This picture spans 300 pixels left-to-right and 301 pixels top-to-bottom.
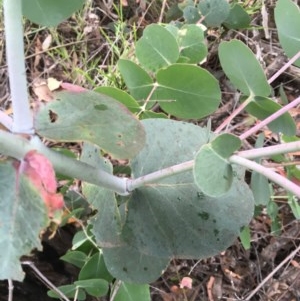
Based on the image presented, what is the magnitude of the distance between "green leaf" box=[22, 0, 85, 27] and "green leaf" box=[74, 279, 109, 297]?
47 centimetres

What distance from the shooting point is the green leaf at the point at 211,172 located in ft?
1.71

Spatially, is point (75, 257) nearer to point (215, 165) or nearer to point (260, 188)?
point (260, 188)

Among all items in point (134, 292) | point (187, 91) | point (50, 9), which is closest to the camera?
point (50, 9)

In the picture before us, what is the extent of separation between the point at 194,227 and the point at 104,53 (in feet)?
2.71

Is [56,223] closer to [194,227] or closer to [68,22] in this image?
[194,227]

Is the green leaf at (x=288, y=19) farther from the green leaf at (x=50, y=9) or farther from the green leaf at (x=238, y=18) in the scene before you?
the green leaf at (x=238, y=18)

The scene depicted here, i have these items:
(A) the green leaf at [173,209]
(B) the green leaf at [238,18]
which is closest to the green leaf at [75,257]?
(A) the green leaf at [173,209]

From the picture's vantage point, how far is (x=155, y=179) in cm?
65

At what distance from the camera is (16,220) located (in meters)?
0.52

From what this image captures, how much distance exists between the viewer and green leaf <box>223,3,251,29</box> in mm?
1312

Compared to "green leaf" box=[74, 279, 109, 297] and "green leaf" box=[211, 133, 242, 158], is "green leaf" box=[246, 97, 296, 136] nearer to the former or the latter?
"green leaf" box=[211, 133, 242, 158]

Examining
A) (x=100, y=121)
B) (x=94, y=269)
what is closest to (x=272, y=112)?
(x=100, y=121)

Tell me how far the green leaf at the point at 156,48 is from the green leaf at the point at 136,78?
3cm

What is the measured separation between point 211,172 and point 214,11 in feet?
2.62
